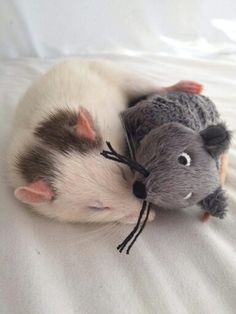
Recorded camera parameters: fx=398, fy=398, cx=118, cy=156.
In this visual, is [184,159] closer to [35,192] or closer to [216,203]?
[216,203]

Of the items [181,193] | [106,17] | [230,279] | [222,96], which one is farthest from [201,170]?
[106,17]

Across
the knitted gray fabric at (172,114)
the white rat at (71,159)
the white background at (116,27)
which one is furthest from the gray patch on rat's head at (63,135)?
the white background at (116,27)

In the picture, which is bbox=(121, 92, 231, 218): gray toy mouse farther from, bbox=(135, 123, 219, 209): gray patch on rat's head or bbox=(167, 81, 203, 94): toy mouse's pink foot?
bbox=(167, 81, 203, 94): toy mouse's pink foot

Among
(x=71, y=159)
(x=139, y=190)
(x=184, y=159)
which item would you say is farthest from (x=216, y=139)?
(x=71, y=159)

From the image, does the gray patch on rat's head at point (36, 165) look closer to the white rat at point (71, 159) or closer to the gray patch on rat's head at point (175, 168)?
the white rat at point (71, 159)

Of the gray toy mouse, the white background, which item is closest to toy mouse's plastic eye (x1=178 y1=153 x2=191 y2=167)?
the gray toy mouse

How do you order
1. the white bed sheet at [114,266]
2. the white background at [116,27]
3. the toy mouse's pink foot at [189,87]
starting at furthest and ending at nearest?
1. the white background at [116,27]
2. the toy mouse's pink foot at [189,87]
3. the white bed sheet at [114,266]

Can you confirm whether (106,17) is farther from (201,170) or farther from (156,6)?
(201,170)
